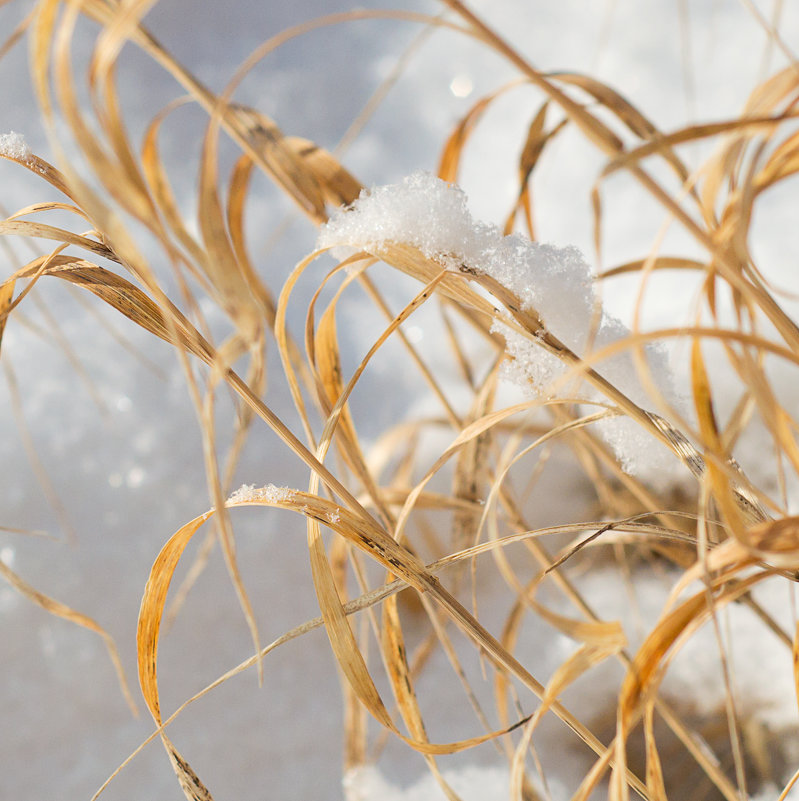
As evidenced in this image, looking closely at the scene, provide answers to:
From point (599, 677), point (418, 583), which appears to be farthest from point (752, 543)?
point (599, 677)

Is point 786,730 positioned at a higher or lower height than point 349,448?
lower

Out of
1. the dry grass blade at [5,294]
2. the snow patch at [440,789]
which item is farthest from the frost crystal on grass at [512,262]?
the snow patch at [440,789]

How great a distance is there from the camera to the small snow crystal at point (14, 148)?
0.21 meters

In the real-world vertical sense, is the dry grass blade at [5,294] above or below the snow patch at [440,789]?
above

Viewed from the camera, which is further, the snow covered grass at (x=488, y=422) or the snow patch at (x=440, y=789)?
the snow patch at (x=440, y=789)

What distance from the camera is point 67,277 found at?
0.21 meters

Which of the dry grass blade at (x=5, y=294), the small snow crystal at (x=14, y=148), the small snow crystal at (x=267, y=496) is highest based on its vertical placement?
the small snow crystal at (x=14, y=148)

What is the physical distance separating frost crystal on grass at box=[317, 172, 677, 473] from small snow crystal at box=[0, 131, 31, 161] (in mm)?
94

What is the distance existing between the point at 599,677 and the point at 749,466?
229mm

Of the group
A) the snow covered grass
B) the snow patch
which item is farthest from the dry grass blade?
the snow patch

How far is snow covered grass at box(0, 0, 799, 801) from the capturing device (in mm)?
152

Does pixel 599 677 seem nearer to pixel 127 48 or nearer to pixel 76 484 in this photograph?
pixel 76 484

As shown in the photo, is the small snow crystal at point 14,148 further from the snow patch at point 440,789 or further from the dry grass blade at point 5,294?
the snow patch at point 440,789

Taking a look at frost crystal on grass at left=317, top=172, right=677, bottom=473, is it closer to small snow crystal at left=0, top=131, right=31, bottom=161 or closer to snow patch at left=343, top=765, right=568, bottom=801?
small snow crystal at left=0, top=131, right=31, bottom=161
